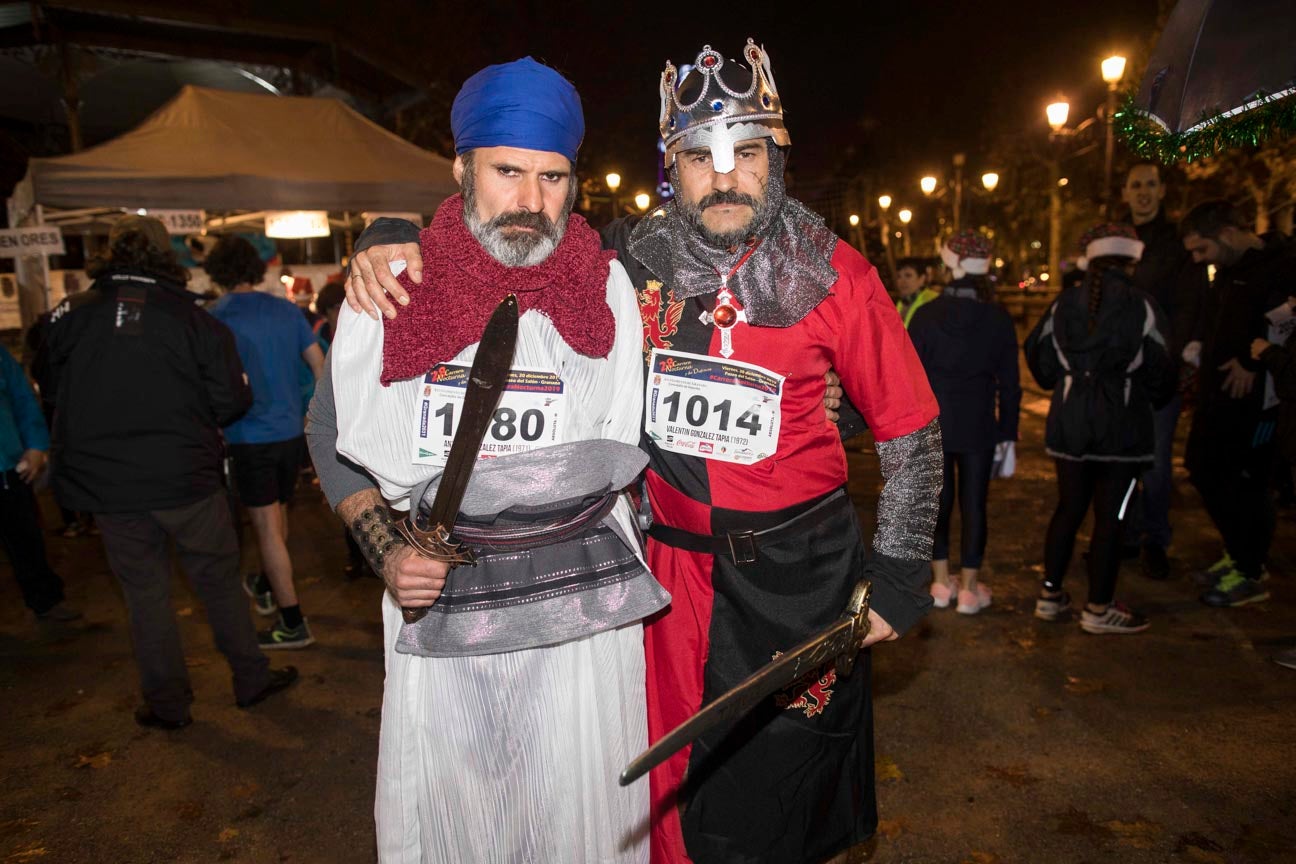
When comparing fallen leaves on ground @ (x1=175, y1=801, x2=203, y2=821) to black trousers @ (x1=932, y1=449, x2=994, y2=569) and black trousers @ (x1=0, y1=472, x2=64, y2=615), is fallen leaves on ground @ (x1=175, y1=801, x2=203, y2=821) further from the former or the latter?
black trousers @ (x1=932, y1=449, x2=994, y2=569)

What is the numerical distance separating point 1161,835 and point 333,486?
3001 mm

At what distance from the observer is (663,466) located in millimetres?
2250

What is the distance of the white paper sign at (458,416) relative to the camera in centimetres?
184

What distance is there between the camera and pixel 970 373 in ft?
15.7

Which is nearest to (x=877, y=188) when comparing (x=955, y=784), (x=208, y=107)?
(x=208, y=107)

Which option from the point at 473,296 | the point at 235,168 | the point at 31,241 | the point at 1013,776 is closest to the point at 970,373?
the point at 1013,776

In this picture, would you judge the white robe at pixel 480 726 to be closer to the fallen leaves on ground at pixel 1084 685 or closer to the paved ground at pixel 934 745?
the paved ground at pixel 934 745

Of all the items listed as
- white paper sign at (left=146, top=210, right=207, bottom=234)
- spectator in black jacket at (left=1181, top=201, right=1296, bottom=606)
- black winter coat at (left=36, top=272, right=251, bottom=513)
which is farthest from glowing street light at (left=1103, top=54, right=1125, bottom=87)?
black winter coat at (left=36, top=272, right=251, bottom=513)

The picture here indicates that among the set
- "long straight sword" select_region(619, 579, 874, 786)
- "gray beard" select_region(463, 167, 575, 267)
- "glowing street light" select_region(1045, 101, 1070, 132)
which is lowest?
"long straight sword" select_region(619, 579, 874, 786)

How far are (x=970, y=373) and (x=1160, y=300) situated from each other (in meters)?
2.13

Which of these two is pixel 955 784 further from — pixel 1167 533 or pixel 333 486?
pixel 1167 533

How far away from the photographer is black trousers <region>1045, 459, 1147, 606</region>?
450cm

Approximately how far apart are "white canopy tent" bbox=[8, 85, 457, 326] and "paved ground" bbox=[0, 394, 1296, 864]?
332 centimetres

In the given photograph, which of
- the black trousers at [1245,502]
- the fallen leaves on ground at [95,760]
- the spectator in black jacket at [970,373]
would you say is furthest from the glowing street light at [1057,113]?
the fallen leaves on ground at [95,760]
